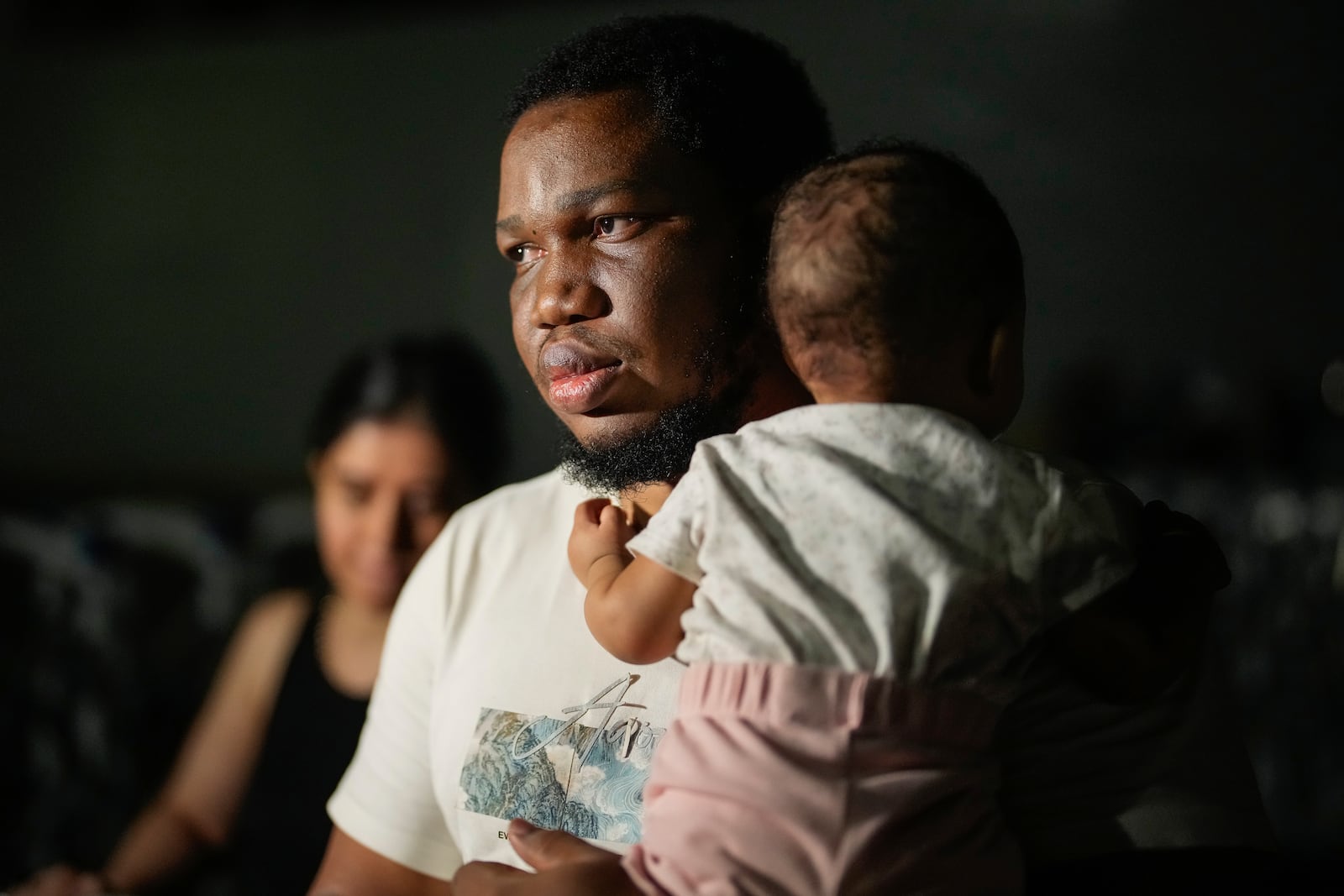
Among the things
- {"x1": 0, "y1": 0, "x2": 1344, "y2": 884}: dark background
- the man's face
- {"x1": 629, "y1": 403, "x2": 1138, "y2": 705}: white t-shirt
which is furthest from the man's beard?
{"x1": 0, "y1": 0, "x2": 1344, "y2": 884}: dark background

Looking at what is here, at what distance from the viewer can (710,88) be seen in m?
0.99

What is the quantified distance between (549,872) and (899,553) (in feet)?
0.93

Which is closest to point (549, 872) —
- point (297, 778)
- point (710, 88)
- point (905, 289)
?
point (905, 289)

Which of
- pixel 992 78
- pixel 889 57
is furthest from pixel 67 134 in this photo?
pixel 992 78

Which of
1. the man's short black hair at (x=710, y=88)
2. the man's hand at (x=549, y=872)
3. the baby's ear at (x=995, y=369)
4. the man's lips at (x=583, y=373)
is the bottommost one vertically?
the man's hand at (x=549, y=872)

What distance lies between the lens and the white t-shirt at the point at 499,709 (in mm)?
909

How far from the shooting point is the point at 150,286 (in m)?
3.38

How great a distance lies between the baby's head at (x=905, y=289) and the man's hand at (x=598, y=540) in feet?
0.58

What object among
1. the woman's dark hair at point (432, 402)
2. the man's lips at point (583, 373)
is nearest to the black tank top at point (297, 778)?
the woman's dark hair at point (432, 402)

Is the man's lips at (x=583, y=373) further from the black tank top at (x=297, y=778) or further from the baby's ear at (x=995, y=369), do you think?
the black tank top at (x=297, y=778)

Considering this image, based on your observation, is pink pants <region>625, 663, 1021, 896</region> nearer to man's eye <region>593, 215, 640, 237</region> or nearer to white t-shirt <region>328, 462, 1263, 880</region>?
white t-shirt <region>328, 462, 1263, 880</region>

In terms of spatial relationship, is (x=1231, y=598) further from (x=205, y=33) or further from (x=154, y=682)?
(x=205, y=33)

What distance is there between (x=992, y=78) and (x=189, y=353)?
2.20 metres

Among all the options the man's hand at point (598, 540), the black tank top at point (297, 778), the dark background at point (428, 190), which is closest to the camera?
the man's hand at point (598, 540)
